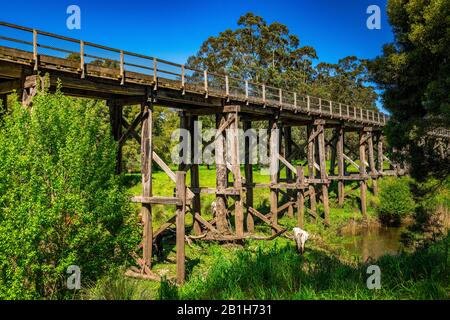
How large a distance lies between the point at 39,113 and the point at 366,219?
65.6 ft

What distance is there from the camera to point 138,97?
11.8 m

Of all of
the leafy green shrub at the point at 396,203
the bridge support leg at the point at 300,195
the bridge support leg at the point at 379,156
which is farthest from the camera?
the bridge support leg at the point at 379,156

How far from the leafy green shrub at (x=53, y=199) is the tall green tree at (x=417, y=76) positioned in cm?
1026

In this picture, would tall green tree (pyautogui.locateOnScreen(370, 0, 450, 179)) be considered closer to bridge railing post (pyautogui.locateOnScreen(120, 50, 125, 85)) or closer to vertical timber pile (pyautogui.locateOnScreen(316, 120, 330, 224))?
vertical timber pile (pyautogui.locateOnScreen(316, 120, 330, 224))

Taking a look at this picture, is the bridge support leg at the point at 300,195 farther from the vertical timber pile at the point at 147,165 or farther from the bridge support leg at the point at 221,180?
the vertical timber pile at the point at 147,165

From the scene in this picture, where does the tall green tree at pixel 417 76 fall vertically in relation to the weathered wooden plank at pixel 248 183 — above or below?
above

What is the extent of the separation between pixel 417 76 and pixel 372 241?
871 cm

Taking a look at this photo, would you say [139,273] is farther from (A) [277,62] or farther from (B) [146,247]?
(A) [277,62]

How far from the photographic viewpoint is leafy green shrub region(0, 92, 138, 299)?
7301 millimetres

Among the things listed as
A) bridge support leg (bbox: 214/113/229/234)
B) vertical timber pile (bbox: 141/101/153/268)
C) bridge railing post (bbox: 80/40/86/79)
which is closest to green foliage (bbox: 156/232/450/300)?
vertical timber pile (bbox: 141/101/153/268)

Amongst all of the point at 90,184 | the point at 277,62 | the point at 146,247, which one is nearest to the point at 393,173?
the point at 277,62

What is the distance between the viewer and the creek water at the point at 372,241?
16781mm

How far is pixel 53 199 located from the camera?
310 inches

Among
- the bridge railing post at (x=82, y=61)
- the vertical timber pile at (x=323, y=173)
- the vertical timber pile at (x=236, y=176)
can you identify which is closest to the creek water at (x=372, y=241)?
the vertical timber pile at (x=323, y=173)
